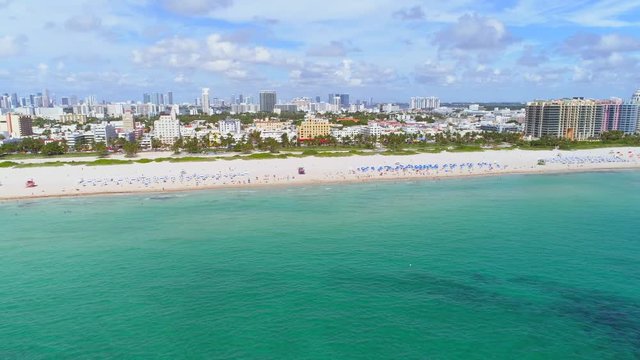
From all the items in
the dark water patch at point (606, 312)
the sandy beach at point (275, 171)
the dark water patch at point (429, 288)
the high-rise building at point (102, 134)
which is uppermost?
the high-rise building at point (102, 134)

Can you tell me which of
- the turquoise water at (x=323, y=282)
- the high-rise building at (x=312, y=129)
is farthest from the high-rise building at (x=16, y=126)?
the turquoise water at (x=323, y=282)

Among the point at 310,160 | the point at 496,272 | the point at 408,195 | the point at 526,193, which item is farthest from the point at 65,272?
the point at 310,160

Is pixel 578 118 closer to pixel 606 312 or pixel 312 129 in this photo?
pixel 312 129

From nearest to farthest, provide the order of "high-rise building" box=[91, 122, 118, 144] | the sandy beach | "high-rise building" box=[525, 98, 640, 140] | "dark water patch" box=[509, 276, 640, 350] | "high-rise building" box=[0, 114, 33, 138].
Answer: "dark water patch" box=[509, 276, 640, 350]
the sandy beach
"high-rise building" box=[91, 122, 118, 144]
"high-rise building" box=[525, 98, 640, 140]
"high-rise building" box=[0, 114, 33, 138]

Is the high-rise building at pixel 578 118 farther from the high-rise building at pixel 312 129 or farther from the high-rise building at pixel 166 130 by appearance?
the high-rise building at pixel 166 130

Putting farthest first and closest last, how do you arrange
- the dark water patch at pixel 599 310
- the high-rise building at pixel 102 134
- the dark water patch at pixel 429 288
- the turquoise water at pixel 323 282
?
the high-rise building at pixel 102 134 < the dark water patch at pixel 429 288 < the dark water patch at pixel 599 310 < the turquoise water at pixel 323 282

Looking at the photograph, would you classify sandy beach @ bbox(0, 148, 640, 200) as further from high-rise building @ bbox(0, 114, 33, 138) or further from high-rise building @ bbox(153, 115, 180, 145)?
high-rise building @ bbox(0, 114, 33, 138)

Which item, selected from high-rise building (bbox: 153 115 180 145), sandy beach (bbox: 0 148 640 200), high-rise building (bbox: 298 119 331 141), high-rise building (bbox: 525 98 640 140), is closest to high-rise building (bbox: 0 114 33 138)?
high-rise building (bbox: 153 115 180 145)

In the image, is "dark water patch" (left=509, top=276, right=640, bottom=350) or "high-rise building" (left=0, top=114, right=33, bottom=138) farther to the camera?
"high-rise building" (left=0, top=114, right=33, bottom=138)
